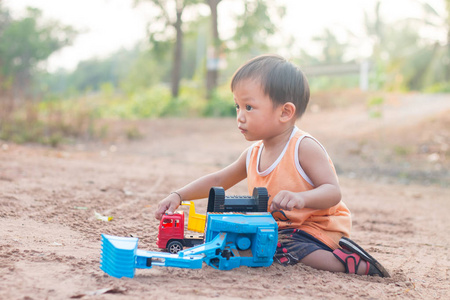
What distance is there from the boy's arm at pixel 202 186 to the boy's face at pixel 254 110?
0.38 m

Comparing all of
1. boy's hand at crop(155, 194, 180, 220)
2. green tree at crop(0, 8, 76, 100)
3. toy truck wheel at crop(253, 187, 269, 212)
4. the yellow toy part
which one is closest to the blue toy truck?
toy truck wheel at crop(253, 187, 269, 212)

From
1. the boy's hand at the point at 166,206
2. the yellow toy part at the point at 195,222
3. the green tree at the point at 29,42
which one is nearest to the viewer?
the boy's hand at the point at 166,206

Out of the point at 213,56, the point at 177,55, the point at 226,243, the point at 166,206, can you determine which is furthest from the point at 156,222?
the point at 177,55

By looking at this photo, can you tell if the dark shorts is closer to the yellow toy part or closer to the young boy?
the young boy

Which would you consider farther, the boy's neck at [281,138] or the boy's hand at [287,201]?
the boy's neck at [281,138]

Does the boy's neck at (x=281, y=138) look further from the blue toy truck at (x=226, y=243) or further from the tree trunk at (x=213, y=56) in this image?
the tree trunk at (x=213, y=56)

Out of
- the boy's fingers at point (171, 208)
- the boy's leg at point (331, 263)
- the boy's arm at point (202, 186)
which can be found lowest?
the boy's leg at point (331, 263)

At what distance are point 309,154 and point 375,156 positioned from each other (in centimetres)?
648

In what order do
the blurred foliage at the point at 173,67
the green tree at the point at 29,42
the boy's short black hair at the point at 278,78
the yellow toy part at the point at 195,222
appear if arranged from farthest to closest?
the green tree at the point at 29,42 → the blurred foliage at the point at 173,67 → the yellow toy part at the point at 195,222 → the boy's short black hair at the point at 278,78

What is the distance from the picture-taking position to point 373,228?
3.62 m

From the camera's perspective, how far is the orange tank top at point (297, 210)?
2.36 m

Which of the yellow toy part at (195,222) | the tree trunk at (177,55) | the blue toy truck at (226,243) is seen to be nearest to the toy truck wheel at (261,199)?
the blue toy truck at (226,243)

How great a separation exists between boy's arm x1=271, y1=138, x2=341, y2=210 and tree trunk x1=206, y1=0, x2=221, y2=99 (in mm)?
13421

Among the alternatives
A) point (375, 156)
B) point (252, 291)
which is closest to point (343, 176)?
point (375, 156)
